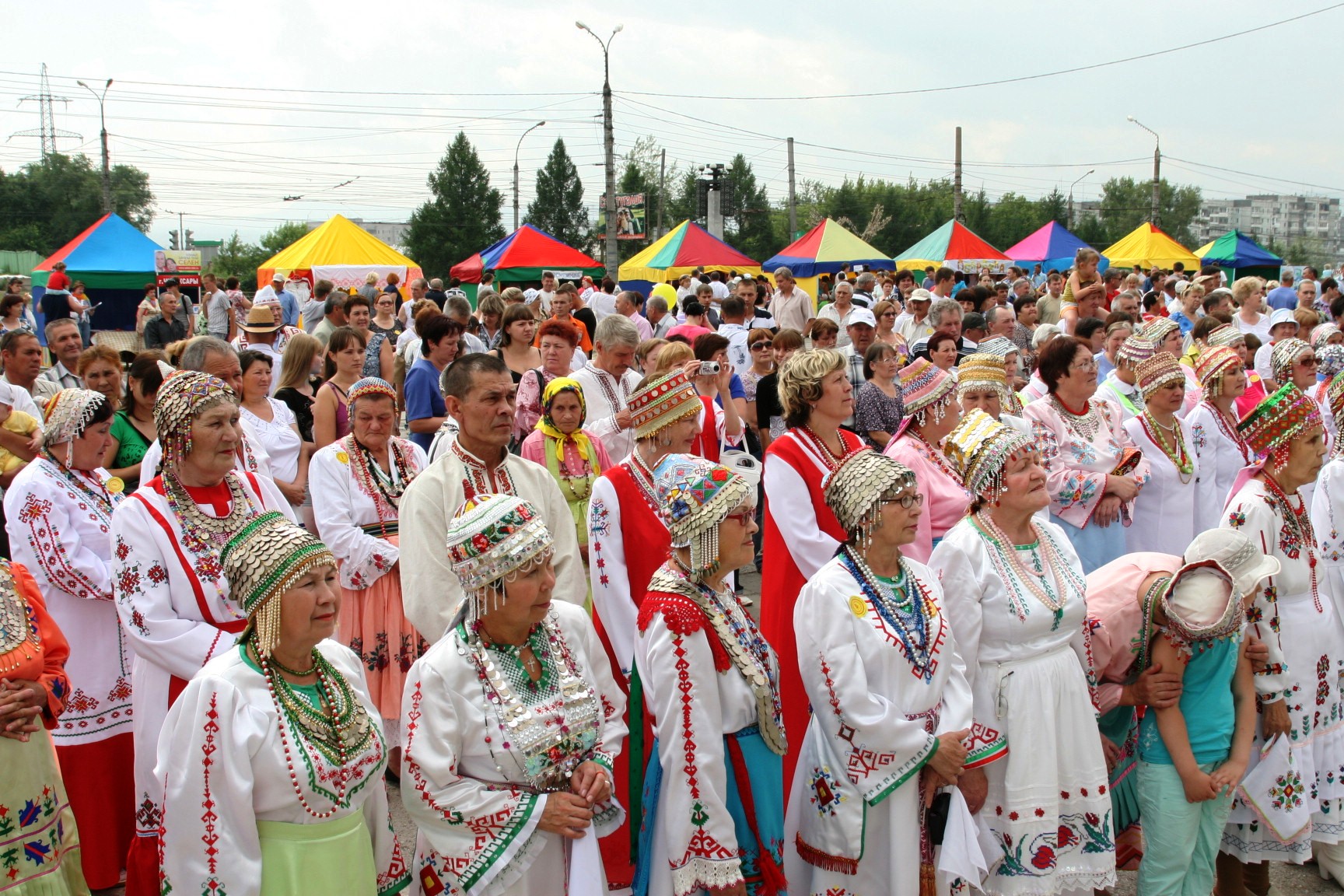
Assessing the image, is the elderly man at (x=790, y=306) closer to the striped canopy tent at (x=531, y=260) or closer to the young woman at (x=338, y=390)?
the young woman at (x=338, y=390)

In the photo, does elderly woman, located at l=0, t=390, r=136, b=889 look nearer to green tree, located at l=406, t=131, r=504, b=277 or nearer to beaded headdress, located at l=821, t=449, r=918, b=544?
beaded headdress, located at l=821, t=449, r=918, b=544

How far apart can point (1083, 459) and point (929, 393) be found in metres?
1.18

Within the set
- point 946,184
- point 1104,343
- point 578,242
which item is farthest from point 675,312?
point 946,184

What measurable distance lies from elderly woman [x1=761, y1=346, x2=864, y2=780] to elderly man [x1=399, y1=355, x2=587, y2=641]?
0.90 m

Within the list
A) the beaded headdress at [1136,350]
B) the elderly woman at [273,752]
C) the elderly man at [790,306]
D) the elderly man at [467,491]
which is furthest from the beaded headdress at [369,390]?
the elderly man at [790,306]

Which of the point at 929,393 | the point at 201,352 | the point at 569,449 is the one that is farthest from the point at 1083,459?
the point at 201,352

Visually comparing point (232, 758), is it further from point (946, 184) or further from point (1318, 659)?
point (946, 184)

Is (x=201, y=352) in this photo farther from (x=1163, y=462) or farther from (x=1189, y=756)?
Answer: (x=1163, y=462)

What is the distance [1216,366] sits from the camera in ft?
21.3

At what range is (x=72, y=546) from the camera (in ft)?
14.1

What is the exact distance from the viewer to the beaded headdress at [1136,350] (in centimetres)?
674

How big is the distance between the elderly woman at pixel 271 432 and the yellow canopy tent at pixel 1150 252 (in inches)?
834

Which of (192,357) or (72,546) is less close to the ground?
(192,357)

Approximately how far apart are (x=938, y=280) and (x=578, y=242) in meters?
65.2
